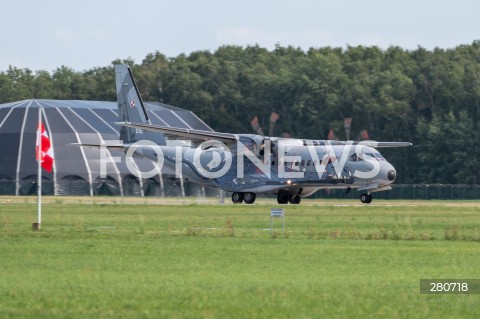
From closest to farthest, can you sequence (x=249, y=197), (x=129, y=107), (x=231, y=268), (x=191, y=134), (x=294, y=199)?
(x=231, y=268) < (x=191, y=134) < (x=249, y=197) < (x=294, y=199) < (x=129, y=107)

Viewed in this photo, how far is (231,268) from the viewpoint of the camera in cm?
2222

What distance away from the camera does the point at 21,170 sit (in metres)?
76.4

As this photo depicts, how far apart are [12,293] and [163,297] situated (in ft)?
8.62

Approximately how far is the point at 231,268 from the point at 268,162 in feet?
112

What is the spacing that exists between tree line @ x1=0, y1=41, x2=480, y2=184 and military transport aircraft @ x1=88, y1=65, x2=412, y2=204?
90.6 feet

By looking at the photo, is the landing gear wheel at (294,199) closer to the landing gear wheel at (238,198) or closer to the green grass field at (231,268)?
the landing gear wheel at (238,198)

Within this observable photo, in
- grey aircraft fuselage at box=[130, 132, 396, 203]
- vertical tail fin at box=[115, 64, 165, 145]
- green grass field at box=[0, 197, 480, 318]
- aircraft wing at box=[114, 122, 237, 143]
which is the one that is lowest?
green grass field at box=[0, 197, 480, 318]

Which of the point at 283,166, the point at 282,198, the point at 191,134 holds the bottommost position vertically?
the point at 282,198

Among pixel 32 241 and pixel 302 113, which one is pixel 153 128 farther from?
pixel 302 113

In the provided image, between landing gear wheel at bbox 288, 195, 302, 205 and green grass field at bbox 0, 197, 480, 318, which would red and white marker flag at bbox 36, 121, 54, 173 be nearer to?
green grass field at bbox 0, 197, 480, 318

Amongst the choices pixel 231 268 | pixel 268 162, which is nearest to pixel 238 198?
pixel 268 162

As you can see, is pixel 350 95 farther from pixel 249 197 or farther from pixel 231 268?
pixel 231 268

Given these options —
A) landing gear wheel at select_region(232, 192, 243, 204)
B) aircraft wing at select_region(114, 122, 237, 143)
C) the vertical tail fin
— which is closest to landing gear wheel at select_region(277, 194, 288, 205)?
landing gear wheel at select_region(232, 192, 243, 204)

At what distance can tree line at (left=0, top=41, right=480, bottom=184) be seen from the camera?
85.4m
